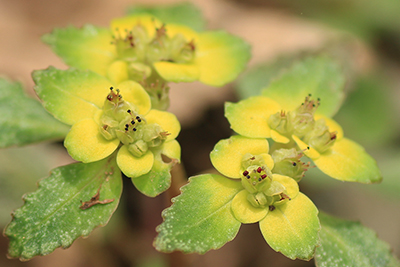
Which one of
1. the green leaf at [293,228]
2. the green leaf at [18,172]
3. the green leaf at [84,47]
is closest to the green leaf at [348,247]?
the green leaf at [293,228]

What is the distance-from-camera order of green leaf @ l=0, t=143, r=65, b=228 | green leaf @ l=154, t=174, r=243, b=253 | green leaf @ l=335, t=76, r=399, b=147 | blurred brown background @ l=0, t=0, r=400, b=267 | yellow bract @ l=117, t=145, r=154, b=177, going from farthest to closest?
green leaf @ l=335, t=76, r=399, b=147, blurred brown background @ l=0, t=0, r=400, b=267, green leaf @ l=0, t=143, r=65, b=228, yellow bract @ l=117, t=145, r=154, b=177, green leaf @ l=154, t=174, r=243, b=253

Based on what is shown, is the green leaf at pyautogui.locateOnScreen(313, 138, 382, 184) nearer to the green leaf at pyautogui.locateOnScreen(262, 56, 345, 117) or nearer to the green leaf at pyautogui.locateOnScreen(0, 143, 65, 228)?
the green leaf at pyautogui.locateOnScreen(262, 56, 345, 117)

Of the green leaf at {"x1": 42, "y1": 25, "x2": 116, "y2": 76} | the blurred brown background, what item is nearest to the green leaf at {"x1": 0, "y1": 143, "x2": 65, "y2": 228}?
the blurred brown background

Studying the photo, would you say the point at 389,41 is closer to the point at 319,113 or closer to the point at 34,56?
the point at 319,113

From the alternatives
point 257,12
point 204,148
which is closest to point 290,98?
point 204,148

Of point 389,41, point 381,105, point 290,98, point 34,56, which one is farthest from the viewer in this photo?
point 389,41

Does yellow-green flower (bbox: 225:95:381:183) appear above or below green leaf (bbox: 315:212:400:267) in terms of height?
above

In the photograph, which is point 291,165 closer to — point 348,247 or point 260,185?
point 260,185
